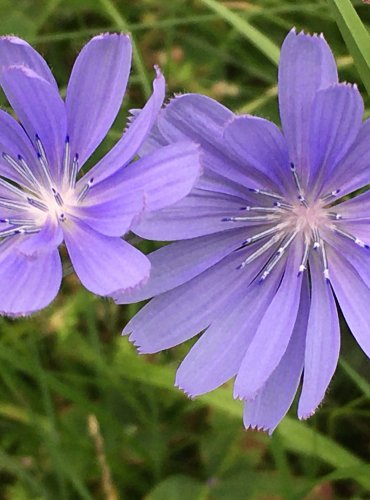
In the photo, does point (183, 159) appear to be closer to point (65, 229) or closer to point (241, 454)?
point (65, 229)

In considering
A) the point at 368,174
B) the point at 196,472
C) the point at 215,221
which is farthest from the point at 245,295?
the point at 196,472

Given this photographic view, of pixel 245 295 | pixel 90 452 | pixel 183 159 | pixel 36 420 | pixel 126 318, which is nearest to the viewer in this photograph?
pixel 183 159

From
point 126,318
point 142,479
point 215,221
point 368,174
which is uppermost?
point 126,318

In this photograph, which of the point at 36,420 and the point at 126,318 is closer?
the point at 36,420

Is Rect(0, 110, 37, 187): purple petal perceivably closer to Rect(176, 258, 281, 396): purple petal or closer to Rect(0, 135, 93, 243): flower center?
Rect(0, 135, 93, 243): flower center

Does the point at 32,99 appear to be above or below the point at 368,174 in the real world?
above

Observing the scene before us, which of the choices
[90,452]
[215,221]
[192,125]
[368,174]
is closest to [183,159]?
[192,125]

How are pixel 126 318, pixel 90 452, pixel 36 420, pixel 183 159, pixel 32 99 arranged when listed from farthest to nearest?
pixel 126 318, pixel 90 452, pixel 36 420, pixel 32 99, pixel 183 159
